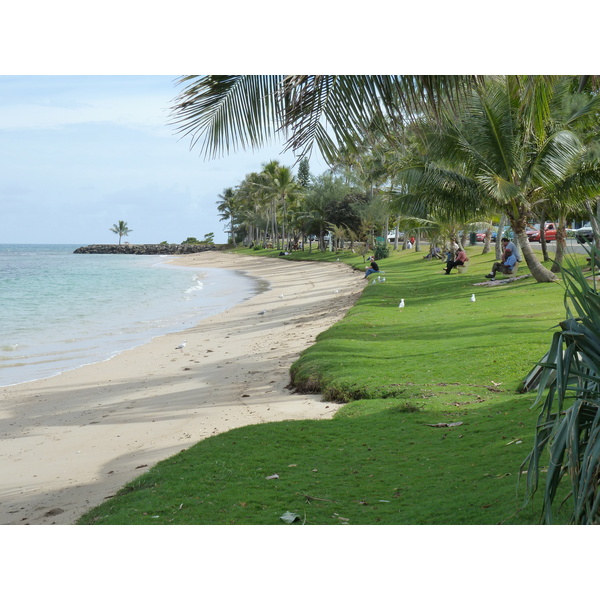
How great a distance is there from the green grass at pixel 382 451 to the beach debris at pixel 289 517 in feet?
0.24

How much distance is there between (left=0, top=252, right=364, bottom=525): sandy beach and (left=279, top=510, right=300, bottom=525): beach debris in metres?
1.85

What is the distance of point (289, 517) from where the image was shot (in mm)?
4309

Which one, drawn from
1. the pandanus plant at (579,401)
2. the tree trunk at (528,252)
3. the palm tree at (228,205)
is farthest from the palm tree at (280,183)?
the pandanus plant at (579,401)

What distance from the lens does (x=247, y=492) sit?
4.86 m

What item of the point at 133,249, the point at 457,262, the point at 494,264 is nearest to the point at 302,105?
the point at 494,264

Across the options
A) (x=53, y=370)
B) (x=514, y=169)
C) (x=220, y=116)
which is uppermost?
(x=514, y=169)

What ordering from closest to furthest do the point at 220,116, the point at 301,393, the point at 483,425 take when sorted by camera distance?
1. the point at 220,116
2. the point at 483,425
3. the point at 301,393

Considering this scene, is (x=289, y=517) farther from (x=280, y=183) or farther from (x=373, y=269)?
(x=280, y=183)

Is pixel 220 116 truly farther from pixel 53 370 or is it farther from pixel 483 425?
pixel 53 370

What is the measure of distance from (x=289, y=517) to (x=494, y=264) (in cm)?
1727

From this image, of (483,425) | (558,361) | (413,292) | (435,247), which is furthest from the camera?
(435,247)

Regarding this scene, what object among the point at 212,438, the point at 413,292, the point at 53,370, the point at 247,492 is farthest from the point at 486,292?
the point at 247,492

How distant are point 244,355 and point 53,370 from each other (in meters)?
3.90

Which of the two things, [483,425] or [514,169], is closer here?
[483,425]
